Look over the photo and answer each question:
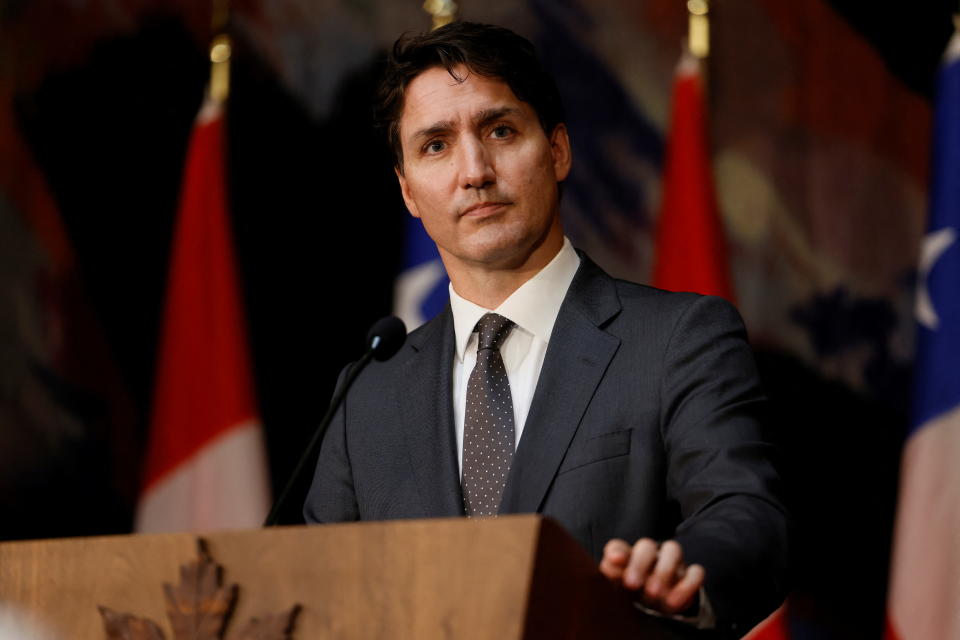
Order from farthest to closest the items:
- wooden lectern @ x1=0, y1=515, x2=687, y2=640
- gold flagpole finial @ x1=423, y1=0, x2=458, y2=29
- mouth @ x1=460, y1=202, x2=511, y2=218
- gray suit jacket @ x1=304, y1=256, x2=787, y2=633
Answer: gold flagpole finial @ x1=423, y1=0, x2=458, y2=29, mouth @ x1=460, y1=202, x2=511, y2=218, gray suit jacket @ x1=304, y1=256, x2=787, y2=633, wooden lectern @ x1=0, y1=515, x2=687, y2=640

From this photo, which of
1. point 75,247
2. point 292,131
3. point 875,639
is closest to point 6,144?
point 75,247

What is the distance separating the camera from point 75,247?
15.5 feet

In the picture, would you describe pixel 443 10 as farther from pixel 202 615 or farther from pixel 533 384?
pixel 202 615

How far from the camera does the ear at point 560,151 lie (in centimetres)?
254

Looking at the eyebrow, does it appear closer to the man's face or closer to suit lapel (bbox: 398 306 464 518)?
the man's face

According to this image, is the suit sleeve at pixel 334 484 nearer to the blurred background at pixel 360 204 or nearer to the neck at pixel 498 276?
the neck at pixel 498 276

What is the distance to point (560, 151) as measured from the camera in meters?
2.57

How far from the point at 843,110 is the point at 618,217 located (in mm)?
899

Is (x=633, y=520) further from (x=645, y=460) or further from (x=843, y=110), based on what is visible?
(x=843, y=110)

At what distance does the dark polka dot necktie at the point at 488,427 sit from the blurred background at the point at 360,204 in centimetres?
211

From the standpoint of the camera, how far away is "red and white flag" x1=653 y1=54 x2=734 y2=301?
163 inches

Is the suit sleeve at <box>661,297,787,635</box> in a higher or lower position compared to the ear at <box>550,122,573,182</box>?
lower

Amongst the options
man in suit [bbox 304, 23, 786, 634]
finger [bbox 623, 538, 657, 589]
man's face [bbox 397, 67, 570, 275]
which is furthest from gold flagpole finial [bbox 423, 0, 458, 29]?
finger [bbox 623, 538, 657, 589]

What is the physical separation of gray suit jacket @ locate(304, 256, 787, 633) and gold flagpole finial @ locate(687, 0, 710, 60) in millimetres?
2293
